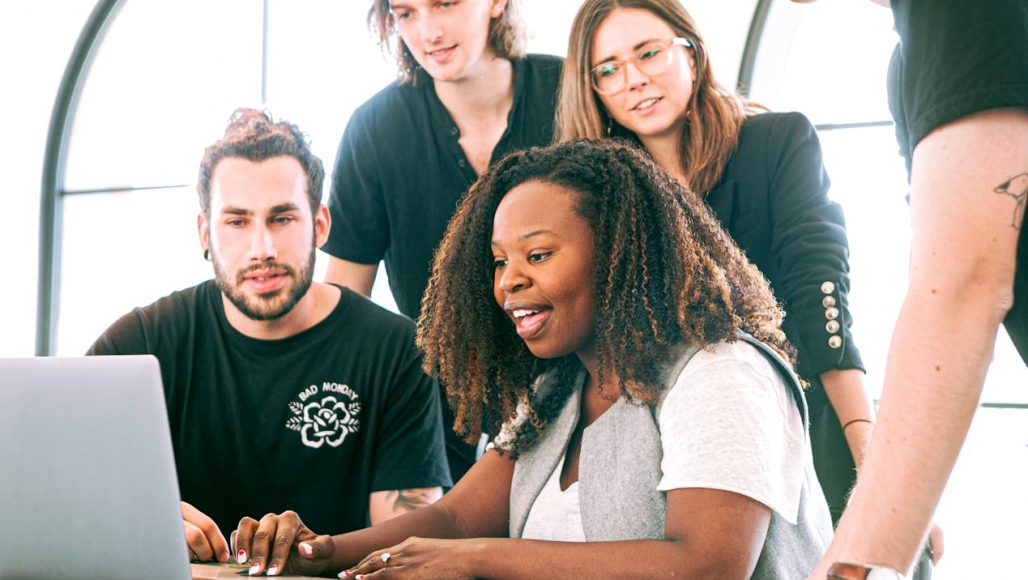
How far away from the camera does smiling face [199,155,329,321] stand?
2.15 metres

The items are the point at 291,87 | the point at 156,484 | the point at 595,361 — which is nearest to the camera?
the point at 156,484

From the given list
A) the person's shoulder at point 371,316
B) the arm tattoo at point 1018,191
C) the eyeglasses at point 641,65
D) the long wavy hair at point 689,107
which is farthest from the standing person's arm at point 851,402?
the arm tattoo at point 1018,191

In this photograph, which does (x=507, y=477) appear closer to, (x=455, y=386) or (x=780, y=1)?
(x=455, y=386)

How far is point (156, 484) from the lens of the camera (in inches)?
45.4

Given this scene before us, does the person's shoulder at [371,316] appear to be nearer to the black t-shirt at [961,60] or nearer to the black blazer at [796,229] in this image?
the black blazer at [796,229]

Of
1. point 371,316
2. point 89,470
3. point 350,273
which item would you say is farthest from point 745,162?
point 89,470

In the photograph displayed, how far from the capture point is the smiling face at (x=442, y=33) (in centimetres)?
226

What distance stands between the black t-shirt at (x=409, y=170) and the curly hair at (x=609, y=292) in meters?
0.58

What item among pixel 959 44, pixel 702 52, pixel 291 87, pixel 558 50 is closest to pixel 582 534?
pixel 959 44

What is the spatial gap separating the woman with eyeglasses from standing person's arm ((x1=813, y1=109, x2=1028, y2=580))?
99 cm

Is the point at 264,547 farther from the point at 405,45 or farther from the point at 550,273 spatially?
the point at 405,45

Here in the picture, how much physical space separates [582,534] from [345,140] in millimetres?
1308

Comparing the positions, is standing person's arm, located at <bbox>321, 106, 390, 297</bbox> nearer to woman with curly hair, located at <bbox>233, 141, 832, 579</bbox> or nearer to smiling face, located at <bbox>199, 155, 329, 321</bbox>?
smiling face, located at <bbox>199, 155, 329, 321</bbox>

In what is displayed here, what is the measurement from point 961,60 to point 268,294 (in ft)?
4.99
